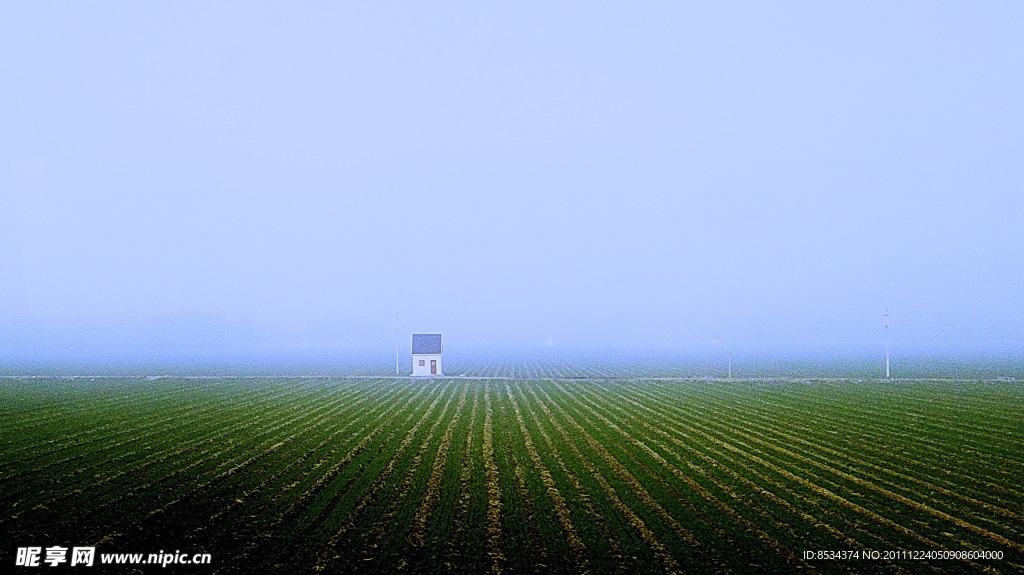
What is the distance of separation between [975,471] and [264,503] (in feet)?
60.7

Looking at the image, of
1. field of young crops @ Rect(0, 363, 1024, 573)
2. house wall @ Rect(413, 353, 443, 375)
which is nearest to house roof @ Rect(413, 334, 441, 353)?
house wall @ Rect(413, 353, 443, 375)

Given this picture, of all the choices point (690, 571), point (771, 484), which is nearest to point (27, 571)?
point (690, 571)

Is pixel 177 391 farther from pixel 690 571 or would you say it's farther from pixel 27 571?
pixel 690 571

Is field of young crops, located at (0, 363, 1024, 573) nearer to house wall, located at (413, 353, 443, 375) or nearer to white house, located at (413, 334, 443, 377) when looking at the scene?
house wall, located at (413, 353, 443, 375)

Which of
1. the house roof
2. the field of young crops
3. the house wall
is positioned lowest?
the field of young crops

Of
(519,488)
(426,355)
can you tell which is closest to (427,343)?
(426,355)

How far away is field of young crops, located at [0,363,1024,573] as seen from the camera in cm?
1065

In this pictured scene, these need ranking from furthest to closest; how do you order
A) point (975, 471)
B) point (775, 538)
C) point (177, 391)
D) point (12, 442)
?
1. point (177, 391)
2. point (12, 442)
3. point (975, 471)
4. point (775, 538)

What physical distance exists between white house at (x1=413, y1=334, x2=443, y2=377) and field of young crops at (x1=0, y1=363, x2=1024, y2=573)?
26959 millimetres

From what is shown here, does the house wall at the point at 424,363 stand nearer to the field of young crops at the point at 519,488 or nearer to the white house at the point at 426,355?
the white house at the point at 426,355

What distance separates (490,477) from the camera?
1569cm

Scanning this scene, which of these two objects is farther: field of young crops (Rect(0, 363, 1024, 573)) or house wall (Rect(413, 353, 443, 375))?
house wall (Rect(413, 353, 443, 375))

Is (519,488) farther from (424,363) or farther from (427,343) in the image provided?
(427,343)

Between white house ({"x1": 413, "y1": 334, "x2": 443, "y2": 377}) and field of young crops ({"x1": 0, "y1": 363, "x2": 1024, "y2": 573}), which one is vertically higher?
white house ({"x1": 413, "y1": 334, "x2": 443, "y2": 377})
